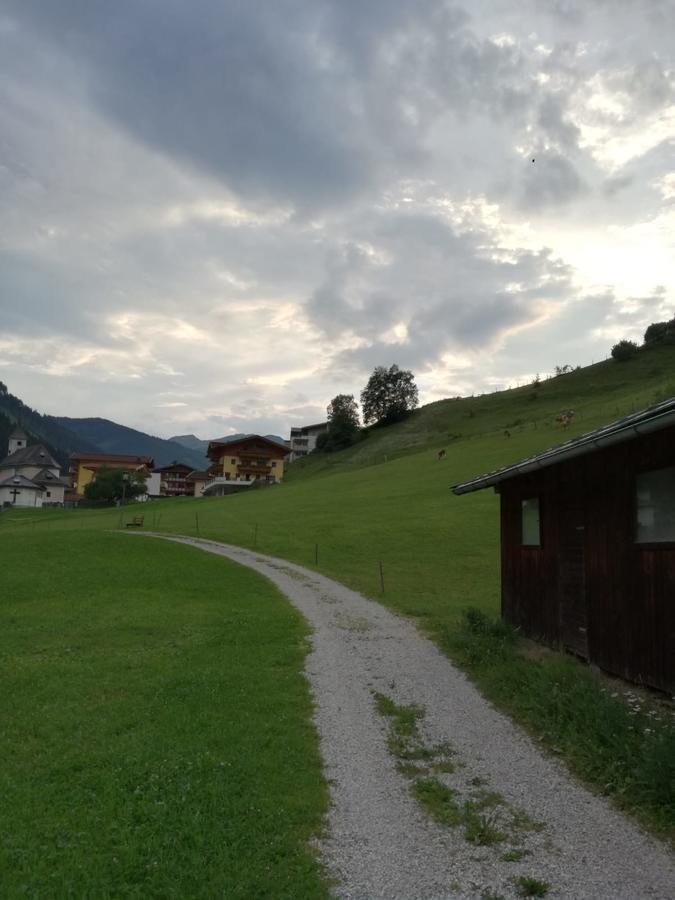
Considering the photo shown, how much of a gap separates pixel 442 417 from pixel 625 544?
112278mm

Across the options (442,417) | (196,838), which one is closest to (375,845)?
(196,838)

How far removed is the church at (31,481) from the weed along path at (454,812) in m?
120

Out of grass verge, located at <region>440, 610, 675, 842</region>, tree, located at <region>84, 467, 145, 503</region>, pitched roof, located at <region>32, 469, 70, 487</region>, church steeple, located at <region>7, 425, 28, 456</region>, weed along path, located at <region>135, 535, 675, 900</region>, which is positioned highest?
church steeple, located at <region>7, 425, 28, 456</region>

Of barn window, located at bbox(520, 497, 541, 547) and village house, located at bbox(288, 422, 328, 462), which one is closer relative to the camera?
barn window, located at bbox(520, 497, 541, 547)

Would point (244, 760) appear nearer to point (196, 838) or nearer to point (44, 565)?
point (196, 838)

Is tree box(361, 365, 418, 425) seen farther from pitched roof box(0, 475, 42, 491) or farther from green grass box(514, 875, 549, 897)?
green grass box(514, 875, 549, 897)

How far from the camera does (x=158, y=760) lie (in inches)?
317

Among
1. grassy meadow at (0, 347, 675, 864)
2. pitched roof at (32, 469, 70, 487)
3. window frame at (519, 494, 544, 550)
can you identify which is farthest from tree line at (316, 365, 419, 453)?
window frame at (519, 494, 544, 550)

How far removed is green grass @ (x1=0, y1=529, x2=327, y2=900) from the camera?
18.3 ft

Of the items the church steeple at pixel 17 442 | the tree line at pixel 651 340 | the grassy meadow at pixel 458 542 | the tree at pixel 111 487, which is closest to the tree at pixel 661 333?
the tree line at pixel 651 340

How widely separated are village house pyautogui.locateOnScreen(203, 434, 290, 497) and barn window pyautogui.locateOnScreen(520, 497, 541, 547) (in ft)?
324

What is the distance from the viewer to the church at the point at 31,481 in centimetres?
11625

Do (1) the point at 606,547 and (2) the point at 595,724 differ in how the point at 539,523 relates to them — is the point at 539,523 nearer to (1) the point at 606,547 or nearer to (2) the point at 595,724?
(1) the point at 606,547

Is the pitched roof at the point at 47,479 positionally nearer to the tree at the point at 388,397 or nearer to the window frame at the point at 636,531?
the tree at the point at 388,397
